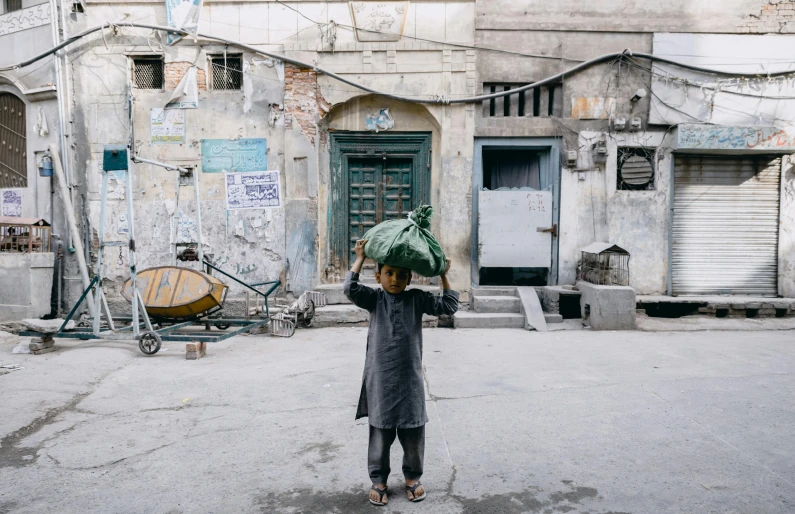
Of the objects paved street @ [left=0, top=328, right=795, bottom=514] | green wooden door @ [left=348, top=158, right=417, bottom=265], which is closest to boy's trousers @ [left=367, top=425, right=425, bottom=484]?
paved street @ [left=0, top=328, right=795, bottom=514]

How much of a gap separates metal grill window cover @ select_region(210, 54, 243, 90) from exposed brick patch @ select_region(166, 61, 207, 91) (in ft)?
0.66

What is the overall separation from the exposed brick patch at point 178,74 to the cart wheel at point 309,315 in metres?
4.37

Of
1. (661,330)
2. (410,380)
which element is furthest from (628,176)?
(410,380)

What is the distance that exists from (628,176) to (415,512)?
8.38 metres

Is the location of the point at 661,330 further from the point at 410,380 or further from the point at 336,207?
the point at 410,380

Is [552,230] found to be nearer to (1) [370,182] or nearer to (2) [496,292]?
(2) [496,292]

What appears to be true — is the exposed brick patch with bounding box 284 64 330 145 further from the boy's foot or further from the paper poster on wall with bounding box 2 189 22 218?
the boy's foot

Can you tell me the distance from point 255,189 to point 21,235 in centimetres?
408

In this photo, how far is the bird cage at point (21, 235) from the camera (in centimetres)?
902

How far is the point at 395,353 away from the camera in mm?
2820

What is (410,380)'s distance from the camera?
9.21ft

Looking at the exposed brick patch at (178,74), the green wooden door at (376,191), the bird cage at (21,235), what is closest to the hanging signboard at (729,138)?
the green wooden door at (376,191)

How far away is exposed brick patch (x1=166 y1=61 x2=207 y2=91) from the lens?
9383mm

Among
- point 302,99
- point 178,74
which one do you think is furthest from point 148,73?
point 302,99
